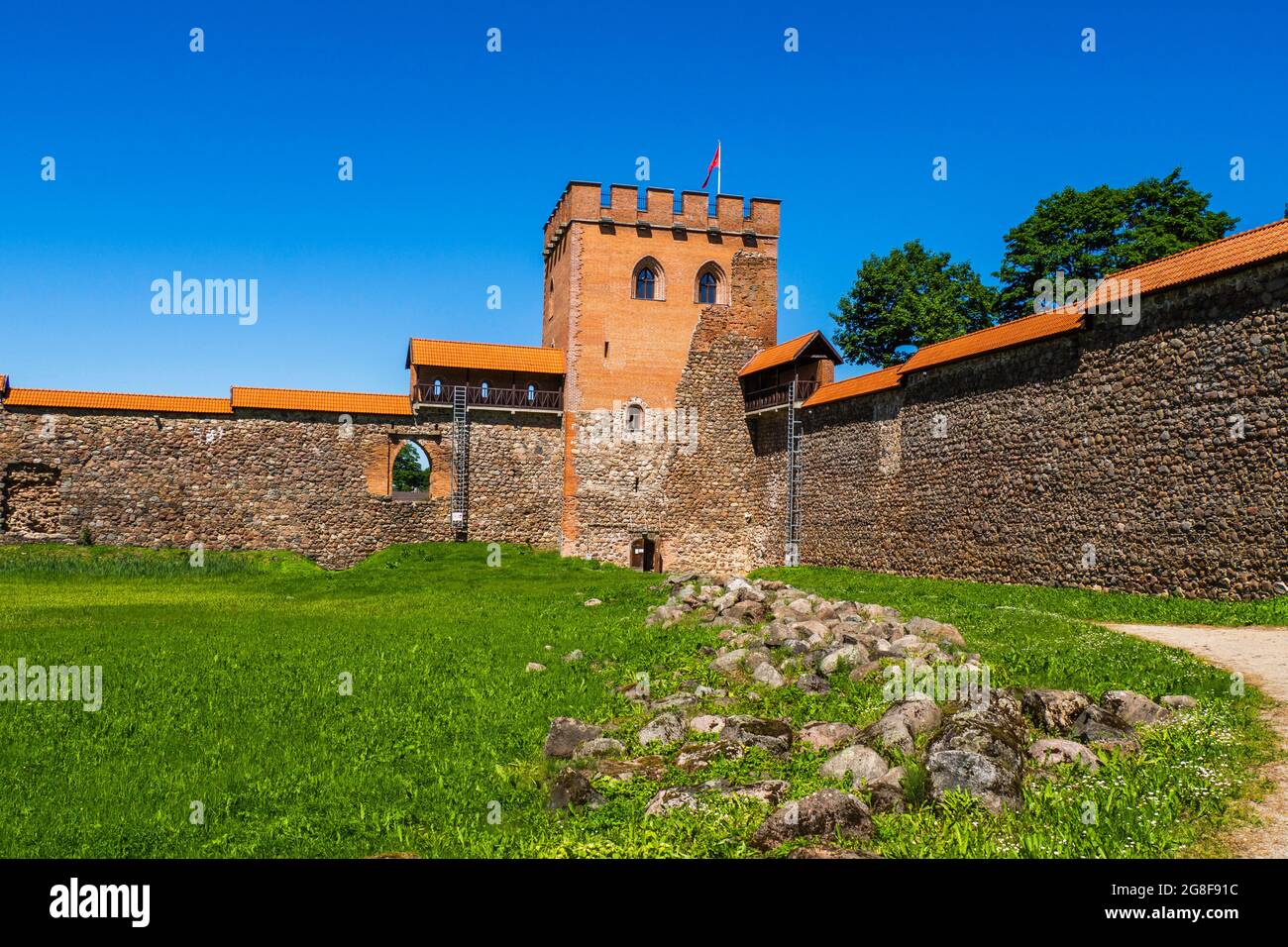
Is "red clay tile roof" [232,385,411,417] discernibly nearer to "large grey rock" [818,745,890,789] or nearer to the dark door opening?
the dark door opening

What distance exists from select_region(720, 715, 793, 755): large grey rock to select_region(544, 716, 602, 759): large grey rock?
1.13m

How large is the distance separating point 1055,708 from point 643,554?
83.8 ft

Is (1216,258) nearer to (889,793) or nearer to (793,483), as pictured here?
(889,793)

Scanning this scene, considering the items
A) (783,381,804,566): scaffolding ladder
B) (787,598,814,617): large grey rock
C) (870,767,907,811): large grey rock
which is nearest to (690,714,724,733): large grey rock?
(870,767,907,811): large grey rock

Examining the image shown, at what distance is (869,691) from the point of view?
8.62 m

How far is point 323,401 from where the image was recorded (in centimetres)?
3078

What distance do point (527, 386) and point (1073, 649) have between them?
24.4 metres

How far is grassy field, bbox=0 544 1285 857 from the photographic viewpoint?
18.1ft

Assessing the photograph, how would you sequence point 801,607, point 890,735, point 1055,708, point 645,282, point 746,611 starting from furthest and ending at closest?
point 645,282
point 746,611
point 801,607
point 1055,708
point 890,735

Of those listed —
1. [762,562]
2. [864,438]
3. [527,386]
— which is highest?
[527,386]

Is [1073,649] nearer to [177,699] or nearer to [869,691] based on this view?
[869,691]

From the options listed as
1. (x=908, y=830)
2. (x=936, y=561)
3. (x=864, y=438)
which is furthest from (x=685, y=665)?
(x=864, y=438)

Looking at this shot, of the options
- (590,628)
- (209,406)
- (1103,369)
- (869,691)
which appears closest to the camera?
(869,691)

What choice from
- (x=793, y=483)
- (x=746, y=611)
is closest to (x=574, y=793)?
(x=746, y=611)
